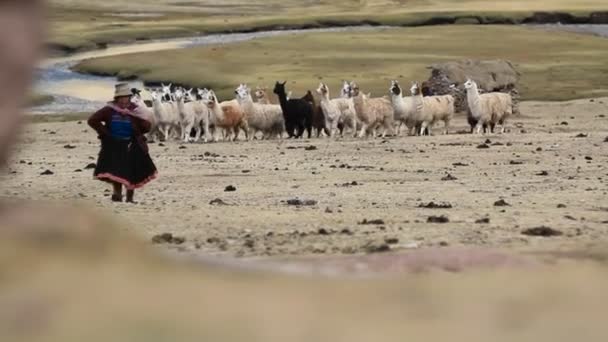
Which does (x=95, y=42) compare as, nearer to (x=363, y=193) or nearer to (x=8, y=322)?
(x=363, y=193)

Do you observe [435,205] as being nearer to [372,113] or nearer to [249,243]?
Result: [249,243]

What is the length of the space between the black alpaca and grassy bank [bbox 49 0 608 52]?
31395 millimetres

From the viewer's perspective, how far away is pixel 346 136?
96.6 ft

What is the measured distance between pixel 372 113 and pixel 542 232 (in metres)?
20.2

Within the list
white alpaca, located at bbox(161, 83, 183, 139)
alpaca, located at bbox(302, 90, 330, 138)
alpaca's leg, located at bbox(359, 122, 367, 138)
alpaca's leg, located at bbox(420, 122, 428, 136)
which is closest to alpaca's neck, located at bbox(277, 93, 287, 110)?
alpaca, located at bbox(302, 90, 330, 138)

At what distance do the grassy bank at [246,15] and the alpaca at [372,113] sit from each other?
32.8 meters

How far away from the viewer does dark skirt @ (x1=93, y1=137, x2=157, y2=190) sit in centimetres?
1380

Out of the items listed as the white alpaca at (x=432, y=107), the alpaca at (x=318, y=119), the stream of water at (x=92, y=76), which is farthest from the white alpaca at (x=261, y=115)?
the stream of water at (x=92, y=76)

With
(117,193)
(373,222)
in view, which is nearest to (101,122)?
(117,193)

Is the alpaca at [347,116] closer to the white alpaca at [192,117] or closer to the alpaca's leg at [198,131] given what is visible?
the white alpaca at [192,117]

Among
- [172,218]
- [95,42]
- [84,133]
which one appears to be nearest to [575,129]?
[84,133]

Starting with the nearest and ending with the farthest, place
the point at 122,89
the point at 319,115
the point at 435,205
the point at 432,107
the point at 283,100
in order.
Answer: the point at 435,205 < the point at 122,89 < the point at 432,107 < the point at 283,100 < the point at 319,115

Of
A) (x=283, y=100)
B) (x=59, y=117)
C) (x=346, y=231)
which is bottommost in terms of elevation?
(x=59, y=117)

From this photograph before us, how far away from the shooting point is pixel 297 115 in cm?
3031
